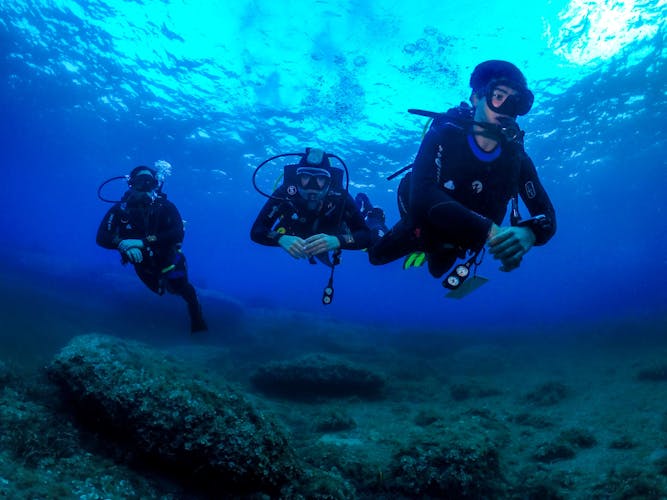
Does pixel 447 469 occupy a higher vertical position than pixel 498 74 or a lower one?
lower

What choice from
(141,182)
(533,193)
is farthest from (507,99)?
(141,182)

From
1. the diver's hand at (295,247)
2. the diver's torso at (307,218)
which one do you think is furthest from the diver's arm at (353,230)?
the diver's hand at (295,247)

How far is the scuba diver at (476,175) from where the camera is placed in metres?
2.68

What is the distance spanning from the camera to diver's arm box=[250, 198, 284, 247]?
4.84 meters

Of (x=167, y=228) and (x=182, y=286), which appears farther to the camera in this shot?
(x=182, y=286)

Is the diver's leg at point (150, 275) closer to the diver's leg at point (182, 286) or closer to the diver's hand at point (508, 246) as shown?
the diver's leg at point (182, 286)

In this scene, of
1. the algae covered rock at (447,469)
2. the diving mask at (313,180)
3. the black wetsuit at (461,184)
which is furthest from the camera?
the diving mask at (313,180)

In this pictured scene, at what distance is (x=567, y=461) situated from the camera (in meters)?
5.16

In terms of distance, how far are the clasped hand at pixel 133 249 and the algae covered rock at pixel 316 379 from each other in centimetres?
497

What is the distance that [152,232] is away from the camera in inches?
255

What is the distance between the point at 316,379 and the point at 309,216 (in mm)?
5181

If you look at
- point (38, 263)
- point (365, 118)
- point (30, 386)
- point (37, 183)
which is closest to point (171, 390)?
point (30, 386)

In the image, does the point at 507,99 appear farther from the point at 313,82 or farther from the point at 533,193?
the point at 313,82

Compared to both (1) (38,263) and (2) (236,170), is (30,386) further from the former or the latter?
(2) (236,170)
